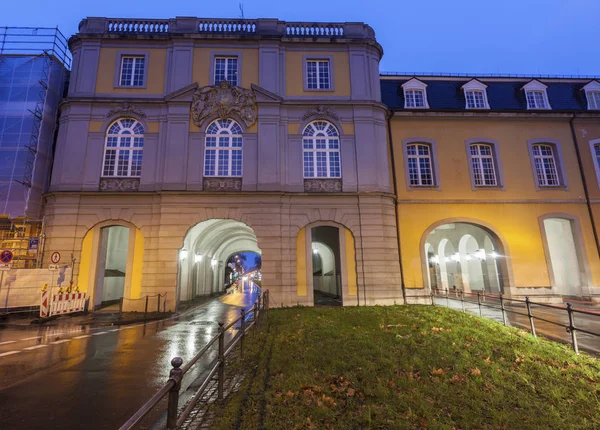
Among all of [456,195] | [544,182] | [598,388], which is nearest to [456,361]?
[598,388]

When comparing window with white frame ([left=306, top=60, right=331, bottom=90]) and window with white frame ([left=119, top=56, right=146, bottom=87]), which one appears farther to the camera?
window with white frame ([left=306, top=60, right=331, bottom=90])

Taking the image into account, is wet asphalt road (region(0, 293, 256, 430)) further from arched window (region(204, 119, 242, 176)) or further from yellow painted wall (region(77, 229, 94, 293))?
arched window (region(204, 119, 242, 176))

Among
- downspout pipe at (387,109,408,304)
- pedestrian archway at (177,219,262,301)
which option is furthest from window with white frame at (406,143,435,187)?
pedestrian archway at (177,219,262,301)

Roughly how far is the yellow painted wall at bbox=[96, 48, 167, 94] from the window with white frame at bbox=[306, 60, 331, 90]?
8767 millimetres

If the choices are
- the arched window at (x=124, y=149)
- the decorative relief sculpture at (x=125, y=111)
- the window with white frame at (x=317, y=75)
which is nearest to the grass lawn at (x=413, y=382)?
the arched window at (x=124, y=149)

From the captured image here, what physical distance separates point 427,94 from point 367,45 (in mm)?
5177

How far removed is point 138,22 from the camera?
63.6 ft

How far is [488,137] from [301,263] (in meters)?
14.4

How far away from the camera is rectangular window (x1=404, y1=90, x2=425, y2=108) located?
67.5ft

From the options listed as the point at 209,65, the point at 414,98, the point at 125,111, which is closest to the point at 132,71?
the point at 125,111

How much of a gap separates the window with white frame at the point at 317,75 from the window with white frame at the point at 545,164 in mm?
13859

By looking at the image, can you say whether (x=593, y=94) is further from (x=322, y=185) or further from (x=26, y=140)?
(x=26, y=140)

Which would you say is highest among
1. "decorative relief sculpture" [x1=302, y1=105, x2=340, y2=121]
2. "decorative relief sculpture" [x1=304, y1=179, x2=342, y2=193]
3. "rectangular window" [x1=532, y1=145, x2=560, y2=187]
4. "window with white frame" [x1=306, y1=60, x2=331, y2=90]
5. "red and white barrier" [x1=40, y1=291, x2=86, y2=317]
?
"window with white frame" [x1=306, y1=60, x2=331, y2=90]

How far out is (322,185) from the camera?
17.8 meters
